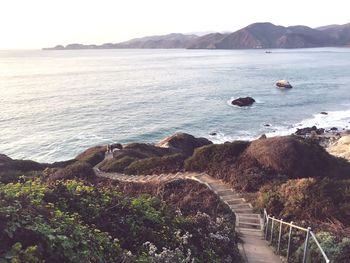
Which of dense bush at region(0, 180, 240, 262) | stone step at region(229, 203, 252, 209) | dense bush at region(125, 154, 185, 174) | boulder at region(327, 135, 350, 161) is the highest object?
dense bush at region(0, 180, 240, 262)

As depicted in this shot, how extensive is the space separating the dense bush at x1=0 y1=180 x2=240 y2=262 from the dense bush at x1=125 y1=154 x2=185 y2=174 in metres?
13.1

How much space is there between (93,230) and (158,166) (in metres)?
18.4

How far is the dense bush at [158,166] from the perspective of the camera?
81.2 feet

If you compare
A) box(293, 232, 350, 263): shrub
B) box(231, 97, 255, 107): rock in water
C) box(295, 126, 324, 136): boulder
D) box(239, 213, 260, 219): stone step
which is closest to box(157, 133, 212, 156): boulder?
box(295, 126, 324, 136): boulder

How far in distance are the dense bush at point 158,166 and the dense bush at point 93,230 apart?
1310cm

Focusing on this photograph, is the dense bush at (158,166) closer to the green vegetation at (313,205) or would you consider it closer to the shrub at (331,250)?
the green vegetation at (313,205)

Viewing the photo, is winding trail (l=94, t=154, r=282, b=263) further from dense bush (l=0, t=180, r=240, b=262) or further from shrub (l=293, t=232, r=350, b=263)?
shrub (l=293, t=232, r=350, b=263)

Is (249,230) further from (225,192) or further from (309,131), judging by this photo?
(309,131)

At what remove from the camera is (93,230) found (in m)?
7.14

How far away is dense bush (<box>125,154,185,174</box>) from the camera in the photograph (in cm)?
2475

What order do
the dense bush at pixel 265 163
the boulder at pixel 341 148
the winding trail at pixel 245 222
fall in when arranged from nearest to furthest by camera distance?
the winding trail at pixel 245 222, the dense bush at pixel 265 163, the boulder at pixel 341 148

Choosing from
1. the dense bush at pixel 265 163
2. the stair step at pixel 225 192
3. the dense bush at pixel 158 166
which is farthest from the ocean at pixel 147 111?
the stair step at pixel 225 192

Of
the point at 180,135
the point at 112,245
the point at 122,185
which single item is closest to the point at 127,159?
the point at 122,185

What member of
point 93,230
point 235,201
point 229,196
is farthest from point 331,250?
point 229,196
